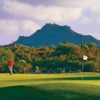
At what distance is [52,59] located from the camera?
73.6 m

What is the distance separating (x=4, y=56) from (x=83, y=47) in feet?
58.2

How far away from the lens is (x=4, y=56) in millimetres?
72500

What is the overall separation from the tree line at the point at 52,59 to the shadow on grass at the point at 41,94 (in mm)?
43615

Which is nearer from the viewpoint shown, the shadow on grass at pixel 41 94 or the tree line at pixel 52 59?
the shadow on grass at pixel 41 94

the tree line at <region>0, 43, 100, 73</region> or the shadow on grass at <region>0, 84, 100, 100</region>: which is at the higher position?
the tree line at <region>0, 43, 100, 73</region>

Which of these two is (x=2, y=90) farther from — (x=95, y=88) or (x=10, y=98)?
(x=95, y=88)

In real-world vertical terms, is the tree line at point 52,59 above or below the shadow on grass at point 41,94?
above

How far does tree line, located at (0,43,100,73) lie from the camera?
67500 mm

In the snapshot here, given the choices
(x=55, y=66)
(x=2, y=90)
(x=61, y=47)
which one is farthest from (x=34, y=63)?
(x=2, y=90)

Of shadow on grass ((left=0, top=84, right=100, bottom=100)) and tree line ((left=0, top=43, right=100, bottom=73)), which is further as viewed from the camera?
tree line ((left=0, top=43, right=100, bottom=73))

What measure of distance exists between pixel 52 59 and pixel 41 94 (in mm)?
52119

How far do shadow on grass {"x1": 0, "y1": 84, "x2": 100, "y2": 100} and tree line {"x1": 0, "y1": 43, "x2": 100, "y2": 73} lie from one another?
143 ft

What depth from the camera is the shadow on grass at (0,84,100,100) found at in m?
20.8

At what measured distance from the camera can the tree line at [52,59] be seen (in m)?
67.5
